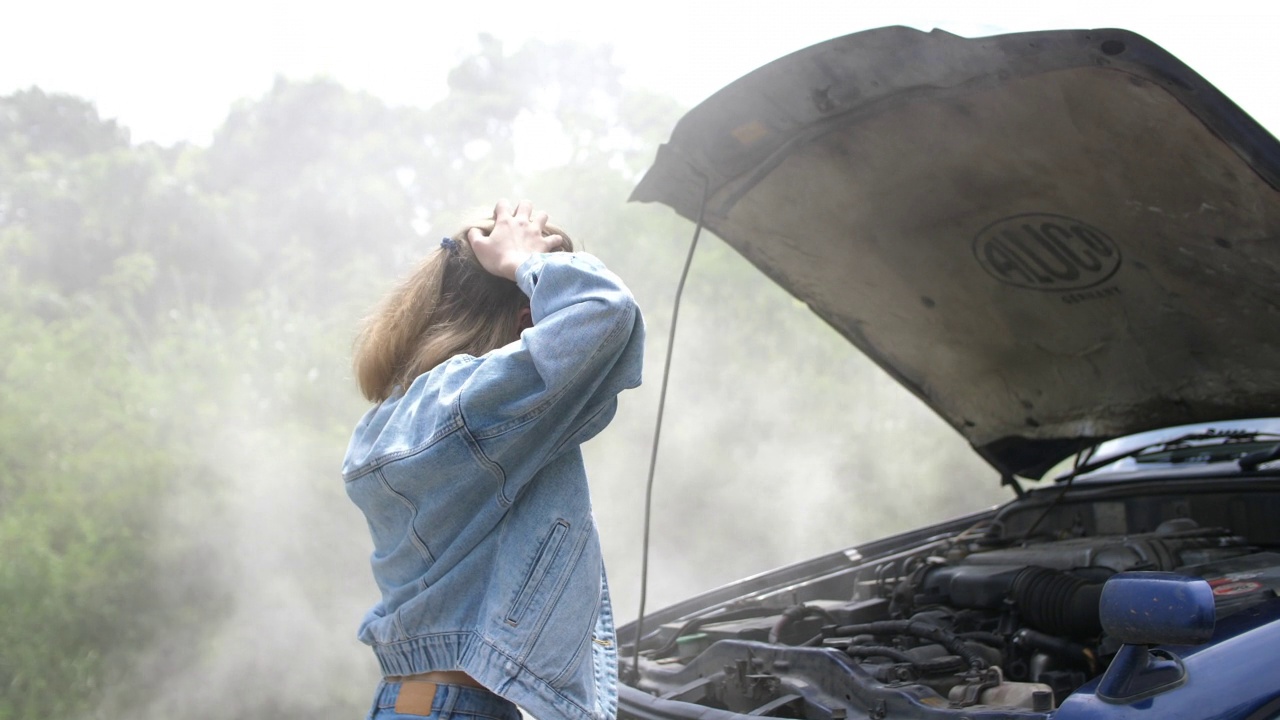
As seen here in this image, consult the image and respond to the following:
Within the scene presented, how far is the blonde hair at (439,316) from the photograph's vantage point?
1745mm

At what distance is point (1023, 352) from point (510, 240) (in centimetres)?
234

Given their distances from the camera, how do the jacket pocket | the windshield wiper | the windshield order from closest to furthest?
the jacket pocket, the windshield wiper, the windshield

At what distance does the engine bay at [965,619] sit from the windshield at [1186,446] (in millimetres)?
276

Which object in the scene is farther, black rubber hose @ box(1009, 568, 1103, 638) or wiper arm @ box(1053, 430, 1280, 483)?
wiper arm @ box(1053, 430, 1280, 483)

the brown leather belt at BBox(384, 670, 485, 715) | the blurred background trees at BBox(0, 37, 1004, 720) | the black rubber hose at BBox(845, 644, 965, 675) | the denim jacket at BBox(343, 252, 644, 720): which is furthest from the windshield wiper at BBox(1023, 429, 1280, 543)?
the blurred background trees at BBox(0, 37, 1004, 720)

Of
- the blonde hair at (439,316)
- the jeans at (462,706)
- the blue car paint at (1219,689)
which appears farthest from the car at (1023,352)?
the blonde hair at (439,316)

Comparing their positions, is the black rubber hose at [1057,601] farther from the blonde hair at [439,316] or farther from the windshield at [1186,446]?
the blonde hair at [439,316]

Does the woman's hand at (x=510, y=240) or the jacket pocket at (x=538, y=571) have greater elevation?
the woman's hand at (x=510, y=240)

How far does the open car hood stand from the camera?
2.34 m

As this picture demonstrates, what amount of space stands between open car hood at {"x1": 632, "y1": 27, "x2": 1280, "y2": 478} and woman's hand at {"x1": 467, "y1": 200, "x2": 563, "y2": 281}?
1.04 metres

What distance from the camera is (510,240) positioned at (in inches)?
68.9

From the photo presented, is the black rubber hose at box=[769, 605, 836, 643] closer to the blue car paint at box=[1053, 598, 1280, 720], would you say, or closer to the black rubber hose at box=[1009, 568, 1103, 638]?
the black rubber hose at box=[1009, 568, 1103, 638]

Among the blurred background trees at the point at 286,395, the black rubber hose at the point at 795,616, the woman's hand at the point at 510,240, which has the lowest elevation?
the black rubber hose at the point at 795,616

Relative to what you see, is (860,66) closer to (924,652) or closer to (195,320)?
(924,652)
